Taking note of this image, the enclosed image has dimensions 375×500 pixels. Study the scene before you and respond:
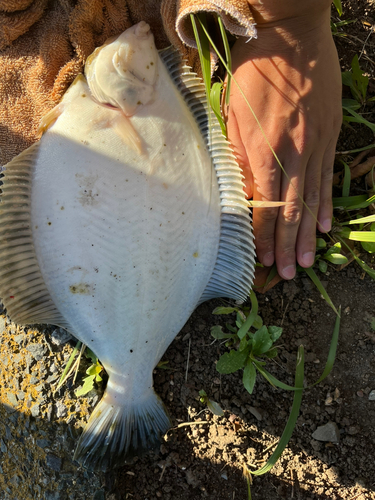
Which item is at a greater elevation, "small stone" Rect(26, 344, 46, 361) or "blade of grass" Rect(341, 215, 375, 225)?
"small stone" Rect(26, 344, 46, 361)

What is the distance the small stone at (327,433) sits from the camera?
176cm

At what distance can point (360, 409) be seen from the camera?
179 cm

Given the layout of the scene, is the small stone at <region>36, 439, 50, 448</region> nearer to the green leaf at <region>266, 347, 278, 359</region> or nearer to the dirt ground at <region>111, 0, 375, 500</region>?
the dirt ground at <region>111, 0, 375, 500</region>

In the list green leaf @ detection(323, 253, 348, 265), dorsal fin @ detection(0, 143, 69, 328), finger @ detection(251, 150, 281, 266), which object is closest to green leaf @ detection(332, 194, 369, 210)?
green leaf @ detection(323, 253, 348, 265)

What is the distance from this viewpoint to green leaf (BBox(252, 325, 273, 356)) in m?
1.69

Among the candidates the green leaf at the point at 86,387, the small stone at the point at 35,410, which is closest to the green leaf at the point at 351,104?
the green leaf at the point at 86,387

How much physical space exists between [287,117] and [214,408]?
1188mm

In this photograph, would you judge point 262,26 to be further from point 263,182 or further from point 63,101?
point 63,101

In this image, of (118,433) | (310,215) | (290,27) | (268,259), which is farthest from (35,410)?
(290,27)

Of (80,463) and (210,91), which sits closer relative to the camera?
(210,91)

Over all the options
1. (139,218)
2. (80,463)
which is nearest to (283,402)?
(80,463)

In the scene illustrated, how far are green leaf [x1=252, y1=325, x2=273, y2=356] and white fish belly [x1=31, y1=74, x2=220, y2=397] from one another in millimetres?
340

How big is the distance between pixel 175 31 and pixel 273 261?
3.17ft

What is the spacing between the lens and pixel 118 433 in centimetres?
158
